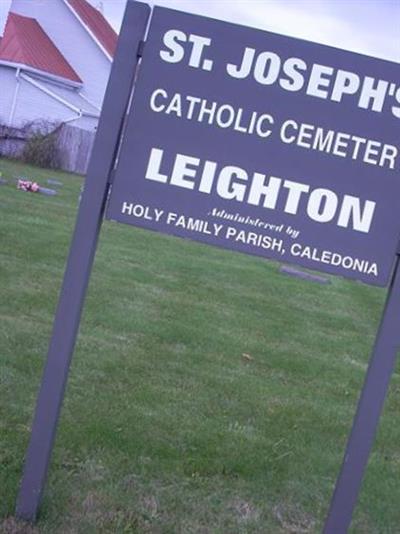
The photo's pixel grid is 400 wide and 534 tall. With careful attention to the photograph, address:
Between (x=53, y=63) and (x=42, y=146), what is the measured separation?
299 inches

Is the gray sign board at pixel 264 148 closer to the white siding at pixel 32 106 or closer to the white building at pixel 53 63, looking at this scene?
the white building at pixel 53 63

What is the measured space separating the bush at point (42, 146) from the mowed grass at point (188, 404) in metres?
17.1

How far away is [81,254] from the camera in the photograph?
424 centimetres

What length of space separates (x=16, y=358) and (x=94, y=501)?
2.27 metres

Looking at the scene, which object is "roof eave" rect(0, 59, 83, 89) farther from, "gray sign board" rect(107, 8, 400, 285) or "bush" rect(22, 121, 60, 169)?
"gray sign board" rect(107, 8, 400, 285)

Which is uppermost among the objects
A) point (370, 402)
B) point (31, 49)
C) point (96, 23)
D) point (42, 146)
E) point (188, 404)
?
point (96, 23)

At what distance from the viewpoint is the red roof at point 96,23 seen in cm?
3691

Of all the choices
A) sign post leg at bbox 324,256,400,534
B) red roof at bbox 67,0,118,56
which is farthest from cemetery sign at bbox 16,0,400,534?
red roof at bbox 67,0,118,56

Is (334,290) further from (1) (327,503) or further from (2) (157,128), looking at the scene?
(2) (157,128)

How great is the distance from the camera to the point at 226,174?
421cm

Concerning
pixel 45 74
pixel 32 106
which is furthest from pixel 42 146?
pixel 45 74

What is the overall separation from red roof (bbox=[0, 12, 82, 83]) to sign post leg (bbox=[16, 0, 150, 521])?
96.6 feet

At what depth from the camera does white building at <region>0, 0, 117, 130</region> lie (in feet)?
108

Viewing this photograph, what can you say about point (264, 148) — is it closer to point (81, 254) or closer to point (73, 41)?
point (81, 254)
